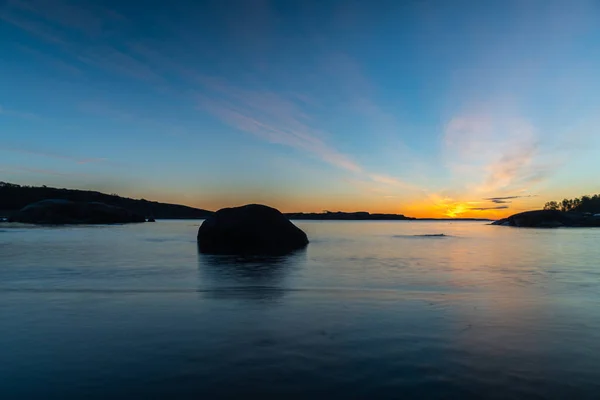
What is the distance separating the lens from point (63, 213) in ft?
266

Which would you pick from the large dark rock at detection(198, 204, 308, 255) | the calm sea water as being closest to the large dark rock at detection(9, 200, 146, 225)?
the large dark rock at detection(198, 204, 308, 255)

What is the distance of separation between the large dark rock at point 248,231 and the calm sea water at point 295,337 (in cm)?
1203

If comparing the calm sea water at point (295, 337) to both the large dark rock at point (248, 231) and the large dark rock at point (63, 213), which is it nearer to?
the large dark rock at point (248, 231)

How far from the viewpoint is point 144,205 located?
189250 millimetres

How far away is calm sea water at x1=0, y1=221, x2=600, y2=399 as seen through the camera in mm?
4492

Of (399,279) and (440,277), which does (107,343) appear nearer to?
(399,279)

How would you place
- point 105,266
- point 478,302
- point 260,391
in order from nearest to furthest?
point 260,391 → point 478,302 → point 105,266

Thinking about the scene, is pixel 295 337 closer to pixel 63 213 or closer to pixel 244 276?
pixel 244 276

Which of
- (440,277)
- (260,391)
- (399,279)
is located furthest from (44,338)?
(440,277)

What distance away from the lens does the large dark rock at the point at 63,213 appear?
79250 millimetres

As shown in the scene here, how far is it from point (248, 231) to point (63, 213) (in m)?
71.6

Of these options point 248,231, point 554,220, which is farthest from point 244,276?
point 554,220

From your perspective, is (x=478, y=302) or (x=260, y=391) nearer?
(x=260, y=391)

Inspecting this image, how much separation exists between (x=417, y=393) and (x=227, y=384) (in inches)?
81.7
